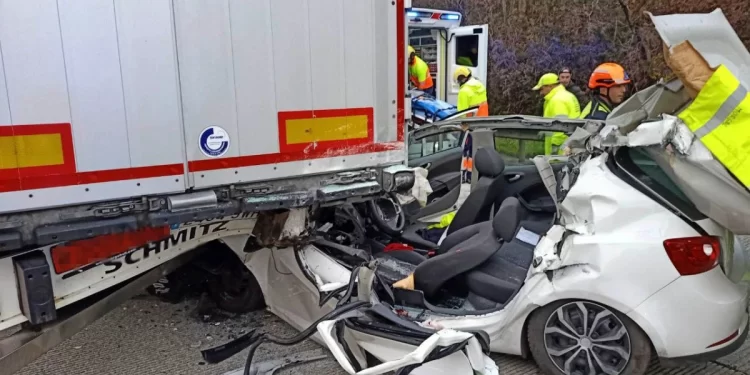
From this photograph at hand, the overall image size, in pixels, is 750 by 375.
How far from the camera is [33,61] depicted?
2.55 metres

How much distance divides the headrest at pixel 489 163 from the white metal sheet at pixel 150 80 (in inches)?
98.1

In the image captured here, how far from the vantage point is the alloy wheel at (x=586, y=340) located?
345 centimetres

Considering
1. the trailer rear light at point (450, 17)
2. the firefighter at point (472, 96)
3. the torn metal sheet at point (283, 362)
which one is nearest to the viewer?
the torn metal sheet at point (283, 362)

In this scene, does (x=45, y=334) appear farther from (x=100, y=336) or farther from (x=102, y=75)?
(x=100, y=336)

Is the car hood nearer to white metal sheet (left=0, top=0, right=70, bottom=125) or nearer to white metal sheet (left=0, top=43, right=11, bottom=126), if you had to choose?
white metal sheet (left=0, top=0, right=70, bottom=125)

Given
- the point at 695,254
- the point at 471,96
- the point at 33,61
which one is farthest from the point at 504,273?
the point at 471,96

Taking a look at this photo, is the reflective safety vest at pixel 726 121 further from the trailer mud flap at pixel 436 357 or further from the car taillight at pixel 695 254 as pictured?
the trailer mud flap at pixel 436 357

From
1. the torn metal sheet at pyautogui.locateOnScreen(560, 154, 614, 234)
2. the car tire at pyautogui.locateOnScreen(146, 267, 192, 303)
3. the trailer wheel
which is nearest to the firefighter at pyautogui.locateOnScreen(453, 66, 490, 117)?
the trailer wheel

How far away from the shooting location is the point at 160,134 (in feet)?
9.44

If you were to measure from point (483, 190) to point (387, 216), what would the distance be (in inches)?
30.9

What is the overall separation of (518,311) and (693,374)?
1.19 metres

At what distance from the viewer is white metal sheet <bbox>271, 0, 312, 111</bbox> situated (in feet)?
10.3

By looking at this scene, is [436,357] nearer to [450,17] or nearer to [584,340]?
[584,340]

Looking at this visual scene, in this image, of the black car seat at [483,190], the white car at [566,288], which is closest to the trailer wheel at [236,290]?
the white car at [566,288]
